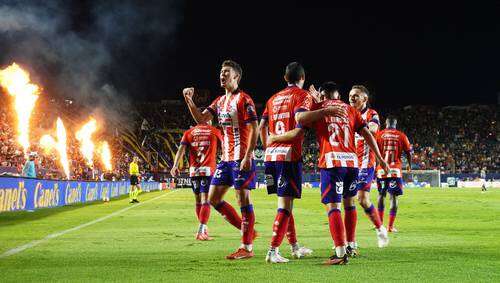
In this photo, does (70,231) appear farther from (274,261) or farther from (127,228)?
(274,261)

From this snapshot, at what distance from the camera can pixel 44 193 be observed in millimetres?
21453

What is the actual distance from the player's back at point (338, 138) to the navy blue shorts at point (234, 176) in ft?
3.48

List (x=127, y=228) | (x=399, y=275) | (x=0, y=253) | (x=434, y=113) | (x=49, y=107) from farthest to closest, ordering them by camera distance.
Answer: (x=434, y=113)
(x=49, y=107)
(x=127, y=228)
(x=0, y=253)
(x=399, y=275)

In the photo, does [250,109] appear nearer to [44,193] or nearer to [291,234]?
[291,234]

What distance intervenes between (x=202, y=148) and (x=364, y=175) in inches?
124

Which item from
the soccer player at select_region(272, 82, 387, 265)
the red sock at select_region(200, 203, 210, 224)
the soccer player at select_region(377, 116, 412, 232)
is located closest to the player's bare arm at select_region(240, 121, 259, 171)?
the soccer player at select_region(272, 82, 387, 265)

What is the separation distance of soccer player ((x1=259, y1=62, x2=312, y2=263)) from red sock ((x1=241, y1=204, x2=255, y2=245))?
20.5 inches

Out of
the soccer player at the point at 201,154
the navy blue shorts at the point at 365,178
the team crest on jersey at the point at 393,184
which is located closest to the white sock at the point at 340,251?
the navy blue shorts at the point at 365,178

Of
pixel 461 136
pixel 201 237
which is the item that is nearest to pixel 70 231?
pixel 201 237

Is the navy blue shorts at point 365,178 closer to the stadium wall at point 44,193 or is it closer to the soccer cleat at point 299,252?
the soccer cleat at point 299,252

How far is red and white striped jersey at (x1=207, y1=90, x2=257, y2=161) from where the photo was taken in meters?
7.99

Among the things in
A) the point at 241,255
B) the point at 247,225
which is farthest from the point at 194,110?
the point at 241,255

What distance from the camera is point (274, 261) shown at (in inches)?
279

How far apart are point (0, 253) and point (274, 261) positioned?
3828 mm
